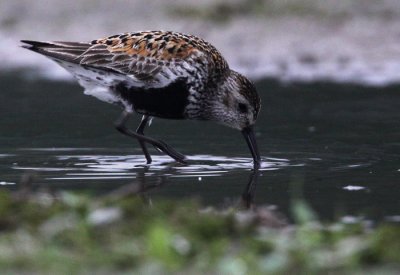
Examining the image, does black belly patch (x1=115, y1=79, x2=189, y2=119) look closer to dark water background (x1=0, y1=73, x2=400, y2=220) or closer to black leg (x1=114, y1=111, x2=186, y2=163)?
black leg (x1=114, y1=111, x2=186, y2=163)

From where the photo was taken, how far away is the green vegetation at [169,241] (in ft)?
16.0

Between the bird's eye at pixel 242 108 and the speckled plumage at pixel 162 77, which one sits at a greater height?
the speckled plumage at pixel 162 77

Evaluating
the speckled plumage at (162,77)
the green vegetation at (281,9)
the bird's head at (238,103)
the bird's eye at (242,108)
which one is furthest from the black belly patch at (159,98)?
the green vegetation at (281,9)

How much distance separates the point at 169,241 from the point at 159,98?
476 centimetres

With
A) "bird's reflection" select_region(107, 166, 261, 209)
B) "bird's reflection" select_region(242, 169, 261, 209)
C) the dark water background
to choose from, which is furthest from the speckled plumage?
"bird's reflection" select_region(242, 169, 261, 209)

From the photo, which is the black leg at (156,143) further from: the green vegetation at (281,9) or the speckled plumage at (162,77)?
the green vegetation at (281,9)

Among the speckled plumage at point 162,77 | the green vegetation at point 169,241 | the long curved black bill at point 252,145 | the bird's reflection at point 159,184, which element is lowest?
the green vegetation at point 169,241

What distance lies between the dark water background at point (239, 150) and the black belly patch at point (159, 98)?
17.1 inches

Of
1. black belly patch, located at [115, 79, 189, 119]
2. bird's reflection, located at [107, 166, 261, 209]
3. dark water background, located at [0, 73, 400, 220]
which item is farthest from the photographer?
black belly patch, located at [115, 79, 189, 119]

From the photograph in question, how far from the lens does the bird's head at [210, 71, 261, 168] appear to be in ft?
32.8

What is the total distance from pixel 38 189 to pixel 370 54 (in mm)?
9194

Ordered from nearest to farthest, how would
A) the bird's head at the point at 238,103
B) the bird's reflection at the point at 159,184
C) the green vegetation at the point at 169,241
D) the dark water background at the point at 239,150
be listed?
the green vegetation at the point at 169,241, the bird's reflection at the point at 159,184, the dark water background at the point at 239,150, the bird's head at the point at 238,103

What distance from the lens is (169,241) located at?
16.7 feet

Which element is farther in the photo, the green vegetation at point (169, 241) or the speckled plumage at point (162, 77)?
the speckled plumage at point (162, 77)
